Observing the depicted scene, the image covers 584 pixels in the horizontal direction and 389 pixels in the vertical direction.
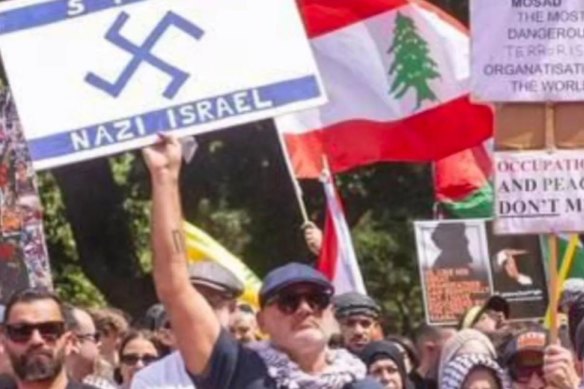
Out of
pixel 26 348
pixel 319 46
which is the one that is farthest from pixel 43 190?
pixel 26 348

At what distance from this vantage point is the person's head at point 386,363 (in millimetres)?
12766

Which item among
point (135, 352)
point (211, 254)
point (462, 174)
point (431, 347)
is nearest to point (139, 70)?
point (135, 352)

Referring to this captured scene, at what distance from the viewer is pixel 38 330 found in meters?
10.0

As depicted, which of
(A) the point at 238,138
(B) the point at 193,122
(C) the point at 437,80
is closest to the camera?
(B) the point at 193,122

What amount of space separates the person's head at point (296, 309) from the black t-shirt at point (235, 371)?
0.14m

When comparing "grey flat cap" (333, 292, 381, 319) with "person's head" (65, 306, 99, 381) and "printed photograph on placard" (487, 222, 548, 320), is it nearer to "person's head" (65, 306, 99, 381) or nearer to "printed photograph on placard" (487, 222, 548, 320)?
"person's head" (65, 306, 99, 381)

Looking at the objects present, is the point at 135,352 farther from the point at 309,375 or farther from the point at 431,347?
the point at 309,375

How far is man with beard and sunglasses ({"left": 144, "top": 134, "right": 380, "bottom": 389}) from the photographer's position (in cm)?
893

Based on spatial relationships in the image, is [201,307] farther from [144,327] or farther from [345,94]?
[345,94]

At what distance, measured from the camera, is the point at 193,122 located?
9914 mm

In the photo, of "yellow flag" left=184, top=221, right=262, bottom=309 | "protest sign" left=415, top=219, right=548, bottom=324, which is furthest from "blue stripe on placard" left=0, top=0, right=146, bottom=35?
"protest sign" left=415, top=219, right=548, bottom=324

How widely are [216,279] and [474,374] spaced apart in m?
1.17

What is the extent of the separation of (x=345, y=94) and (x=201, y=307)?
900 cm

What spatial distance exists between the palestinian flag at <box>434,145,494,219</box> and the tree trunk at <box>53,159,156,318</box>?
8569mm
